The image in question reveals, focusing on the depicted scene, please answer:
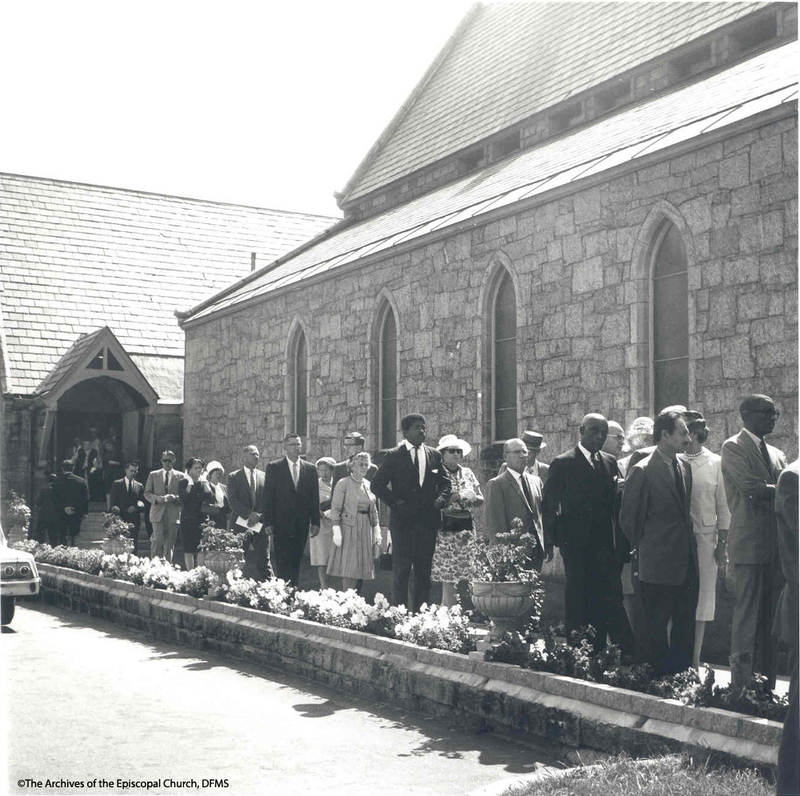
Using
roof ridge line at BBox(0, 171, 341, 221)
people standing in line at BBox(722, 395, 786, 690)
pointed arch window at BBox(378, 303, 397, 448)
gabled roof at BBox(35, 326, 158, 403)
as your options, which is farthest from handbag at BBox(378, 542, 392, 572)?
roof ridge line at BBox(0, 171, 341, 221)

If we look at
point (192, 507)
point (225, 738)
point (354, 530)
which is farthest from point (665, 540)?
point (192, 507)

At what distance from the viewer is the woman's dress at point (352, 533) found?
11.4m

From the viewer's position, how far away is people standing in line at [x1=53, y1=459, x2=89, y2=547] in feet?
67.2

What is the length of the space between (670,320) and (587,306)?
1250 mm

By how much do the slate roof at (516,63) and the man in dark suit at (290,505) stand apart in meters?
9.13

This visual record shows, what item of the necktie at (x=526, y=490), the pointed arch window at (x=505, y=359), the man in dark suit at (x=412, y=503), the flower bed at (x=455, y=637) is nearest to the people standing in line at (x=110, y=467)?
the pointed arch window at (x=505, y=359)

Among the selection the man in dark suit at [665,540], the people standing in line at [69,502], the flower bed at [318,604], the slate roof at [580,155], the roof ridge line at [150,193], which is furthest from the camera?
the roof ridge line at [150,193]

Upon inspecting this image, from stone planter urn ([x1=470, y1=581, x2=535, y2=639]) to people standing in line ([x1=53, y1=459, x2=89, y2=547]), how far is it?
46.8 feet

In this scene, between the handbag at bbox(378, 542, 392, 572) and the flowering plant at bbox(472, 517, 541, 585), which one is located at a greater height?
the flowering plant at bbox(472, 517, 541, 585)

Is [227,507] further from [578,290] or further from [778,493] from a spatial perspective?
[778,493]

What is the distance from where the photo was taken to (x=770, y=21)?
15.8 m

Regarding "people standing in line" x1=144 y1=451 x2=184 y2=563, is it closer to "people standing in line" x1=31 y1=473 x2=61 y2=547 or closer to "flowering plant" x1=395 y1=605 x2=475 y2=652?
"people standing in line" x1=31 y1=473 x2=61 y2=547

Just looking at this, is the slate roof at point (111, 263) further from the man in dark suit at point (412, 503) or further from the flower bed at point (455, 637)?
the man in dark suit at point (412, 503)

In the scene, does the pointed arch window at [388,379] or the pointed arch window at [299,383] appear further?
the pointed arch window at [299,383]
